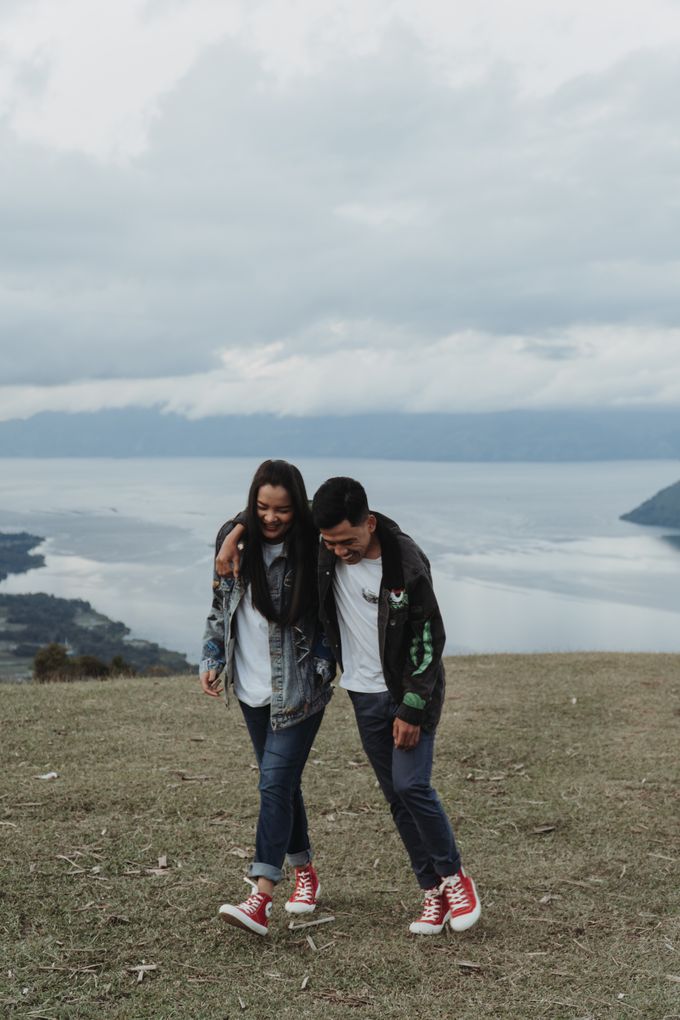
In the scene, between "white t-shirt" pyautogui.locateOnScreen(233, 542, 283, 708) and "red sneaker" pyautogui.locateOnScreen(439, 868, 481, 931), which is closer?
"white t-shirt" pyautogui.locateOnScreen(233, 542, 283, 708)

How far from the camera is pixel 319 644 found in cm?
381

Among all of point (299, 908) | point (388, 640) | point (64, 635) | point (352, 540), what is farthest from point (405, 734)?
point (64, 635)

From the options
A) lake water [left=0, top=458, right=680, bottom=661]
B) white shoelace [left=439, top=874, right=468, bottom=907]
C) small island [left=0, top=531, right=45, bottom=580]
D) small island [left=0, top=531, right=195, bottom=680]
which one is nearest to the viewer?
white shoelace [left=439, top=874, right=468, bottom=907]

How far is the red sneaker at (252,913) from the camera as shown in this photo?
3742 millimetres

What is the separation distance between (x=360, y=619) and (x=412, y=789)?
679mm

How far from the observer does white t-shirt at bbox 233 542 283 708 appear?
3750mm

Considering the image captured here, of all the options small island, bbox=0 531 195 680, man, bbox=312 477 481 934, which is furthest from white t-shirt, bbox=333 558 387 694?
small island, bbox=0 531 195 680

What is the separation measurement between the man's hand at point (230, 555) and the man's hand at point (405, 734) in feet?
2.79

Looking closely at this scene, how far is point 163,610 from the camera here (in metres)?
75.3

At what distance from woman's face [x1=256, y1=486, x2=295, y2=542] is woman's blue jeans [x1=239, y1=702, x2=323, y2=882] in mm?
727

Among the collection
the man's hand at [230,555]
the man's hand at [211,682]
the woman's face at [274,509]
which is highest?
the woman's face at [274,509]

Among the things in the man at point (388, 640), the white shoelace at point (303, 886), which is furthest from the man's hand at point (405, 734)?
the white shoelace at point (303, 886)

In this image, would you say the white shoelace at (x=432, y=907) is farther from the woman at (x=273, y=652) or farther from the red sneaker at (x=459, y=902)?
the woman at (x=273, y=652)

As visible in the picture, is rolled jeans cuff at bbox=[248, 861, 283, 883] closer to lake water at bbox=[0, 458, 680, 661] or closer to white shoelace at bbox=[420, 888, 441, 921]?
white shoelace at bbox=[420, 888, 441, 921]
